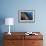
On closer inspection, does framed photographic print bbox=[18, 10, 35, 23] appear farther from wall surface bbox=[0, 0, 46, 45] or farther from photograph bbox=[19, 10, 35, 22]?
wall surface bbox=[0, 0, 46, 45]

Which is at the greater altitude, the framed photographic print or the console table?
the framed photographic print

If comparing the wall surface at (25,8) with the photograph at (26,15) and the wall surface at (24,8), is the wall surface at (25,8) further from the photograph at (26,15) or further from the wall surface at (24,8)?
the photograph at (26,15)

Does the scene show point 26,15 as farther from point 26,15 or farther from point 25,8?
point 25,8

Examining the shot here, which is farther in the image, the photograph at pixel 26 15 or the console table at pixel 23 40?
the photograph at pixel 26 15

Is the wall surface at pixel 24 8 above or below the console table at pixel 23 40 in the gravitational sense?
above

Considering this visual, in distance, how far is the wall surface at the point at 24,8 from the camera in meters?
4.64

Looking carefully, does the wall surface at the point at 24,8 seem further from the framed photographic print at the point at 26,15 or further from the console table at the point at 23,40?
the console table at the point at 23,40

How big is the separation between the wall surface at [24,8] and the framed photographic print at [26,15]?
11 centimetres

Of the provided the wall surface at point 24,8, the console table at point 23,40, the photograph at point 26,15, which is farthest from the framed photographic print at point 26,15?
the console table at point 23,40

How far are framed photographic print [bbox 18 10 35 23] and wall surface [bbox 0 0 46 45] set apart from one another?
0.11 meters

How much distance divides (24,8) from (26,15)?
0.84 ft

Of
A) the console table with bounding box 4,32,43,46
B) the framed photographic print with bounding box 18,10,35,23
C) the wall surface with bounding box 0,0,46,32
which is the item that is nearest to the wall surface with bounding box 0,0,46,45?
the wall surface with bounding box 0,0,46,32

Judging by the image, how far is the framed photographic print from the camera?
4648 millimetres

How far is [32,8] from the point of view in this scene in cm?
466
